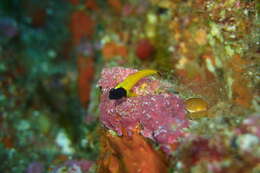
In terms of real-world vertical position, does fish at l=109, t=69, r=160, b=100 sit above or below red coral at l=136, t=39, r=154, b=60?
below

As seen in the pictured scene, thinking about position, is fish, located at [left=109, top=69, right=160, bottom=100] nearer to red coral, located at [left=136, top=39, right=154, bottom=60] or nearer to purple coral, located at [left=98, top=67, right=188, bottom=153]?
purple coral, located at [left=98, top=67, right=188, bottom=153]

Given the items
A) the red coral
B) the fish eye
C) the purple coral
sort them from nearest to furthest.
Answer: the purple coral, the fish eye, the red coral

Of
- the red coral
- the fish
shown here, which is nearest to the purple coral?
the fish

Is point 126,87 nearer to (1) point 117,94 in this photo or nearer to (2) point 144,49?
(1) point 117,94

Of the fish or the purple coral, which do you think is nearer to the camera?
the purple coral

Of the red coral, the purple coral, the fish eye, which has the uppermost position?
the red coral

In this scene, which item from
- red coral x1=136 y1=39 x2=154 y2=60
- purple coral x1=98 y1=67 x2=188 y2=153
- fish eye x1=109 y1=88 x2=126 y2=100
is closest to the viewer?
purple coral x1=98 y1=67 x2=188 y2=153

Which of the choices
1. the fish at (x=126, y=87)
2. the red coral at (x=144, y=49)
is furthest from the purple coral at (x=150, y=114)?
the red coral at (x=144, y=49)

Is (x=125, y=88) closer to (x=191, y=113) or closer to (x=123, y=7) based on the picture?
(x=191, y=113)
